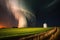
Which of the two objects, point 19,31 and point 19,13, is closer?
point 19,31

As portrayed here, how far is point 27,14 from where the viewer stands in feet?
17.3

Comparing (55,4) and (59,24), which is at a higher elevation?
(55,4)

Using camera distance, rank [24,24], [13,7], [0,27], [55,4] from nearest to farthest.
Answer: [0,27]
[13,7]
[24,24]
[55,4]

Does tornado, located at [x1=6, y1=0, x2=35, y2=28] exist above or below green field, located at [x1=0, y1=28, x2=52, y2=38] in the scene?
above

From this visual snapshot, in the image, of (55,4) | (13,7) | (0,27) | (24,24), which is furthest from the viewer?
(55,4)

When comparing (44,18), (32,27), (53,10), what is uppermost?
(53,10)

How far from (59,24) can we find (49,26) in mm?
522

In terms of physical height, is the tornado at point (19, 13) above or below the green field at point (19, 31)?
above

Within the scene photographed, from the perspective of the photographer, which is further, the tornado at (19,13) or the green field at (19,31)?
the tornado at (19,13)

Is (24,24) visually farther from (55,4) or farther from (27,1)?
(55,4)

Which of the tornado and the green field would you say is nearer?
the green field

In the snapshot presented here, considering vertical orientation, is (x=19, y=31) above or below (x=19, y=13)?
below

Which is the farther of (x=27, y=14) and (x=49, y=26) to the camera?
(x=49, y=26)

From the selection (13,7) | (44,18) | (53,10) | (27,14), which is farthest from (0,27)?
(53,10)
